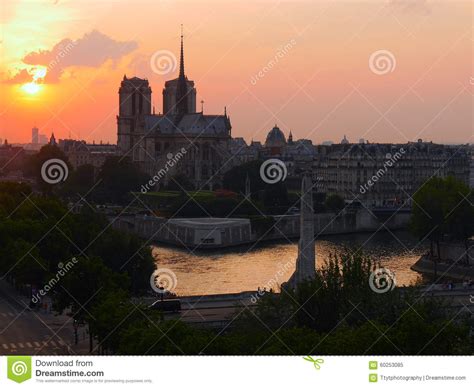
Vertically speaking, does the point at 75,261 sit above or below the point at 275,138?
below

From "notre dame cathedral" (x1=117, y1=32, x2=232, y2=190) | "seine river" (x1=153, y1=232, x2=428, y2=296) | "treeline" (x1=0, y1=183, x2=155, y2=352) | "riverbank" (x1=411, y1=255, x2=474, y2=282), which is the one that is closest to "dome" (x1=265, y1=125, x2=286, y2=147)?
"notre dame cathedral" (x1=117, y1=32, x2=232, y2=190)

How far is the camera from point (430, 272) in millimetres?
21078

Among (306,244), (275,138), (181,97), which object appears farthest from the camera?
(275,138)

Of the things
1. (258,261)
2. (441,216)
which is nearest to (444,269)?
(441,216)

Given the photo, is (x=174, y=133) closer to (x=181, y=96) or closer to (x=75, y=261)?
(x=181, y=96)

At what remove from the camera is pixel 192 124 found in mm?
50594

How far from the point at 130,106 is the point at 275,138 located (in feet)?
54.5

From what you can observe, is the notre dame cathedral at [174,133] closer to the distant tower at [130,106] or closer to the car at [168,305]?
the distant tower at [130,106]

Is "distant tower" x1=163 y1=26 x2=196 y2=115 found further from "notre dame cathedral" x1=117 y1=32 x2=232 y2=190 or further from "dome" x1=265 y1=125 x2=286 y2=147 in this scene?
"dome" x1=265 y1=125 x2=286 y2=147

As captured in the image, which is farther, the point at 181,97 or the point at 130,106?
the point at 130,106

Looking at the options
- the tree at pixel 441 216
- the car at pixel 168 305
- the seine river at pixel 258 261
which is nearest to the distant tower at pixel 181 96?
the seine river at pixel 258 261

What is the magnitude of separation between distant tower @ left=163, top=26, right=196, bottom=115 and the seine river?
76.5ft

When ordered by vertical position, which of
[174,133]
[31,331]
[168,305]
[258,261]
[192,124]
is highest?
[192,124]

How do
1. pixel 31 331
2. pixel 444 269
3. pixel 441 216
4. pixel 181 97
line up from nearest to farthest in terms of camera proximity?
pixel 31 331, pixel 444 269, pixel 441 216, pixel 181 97
